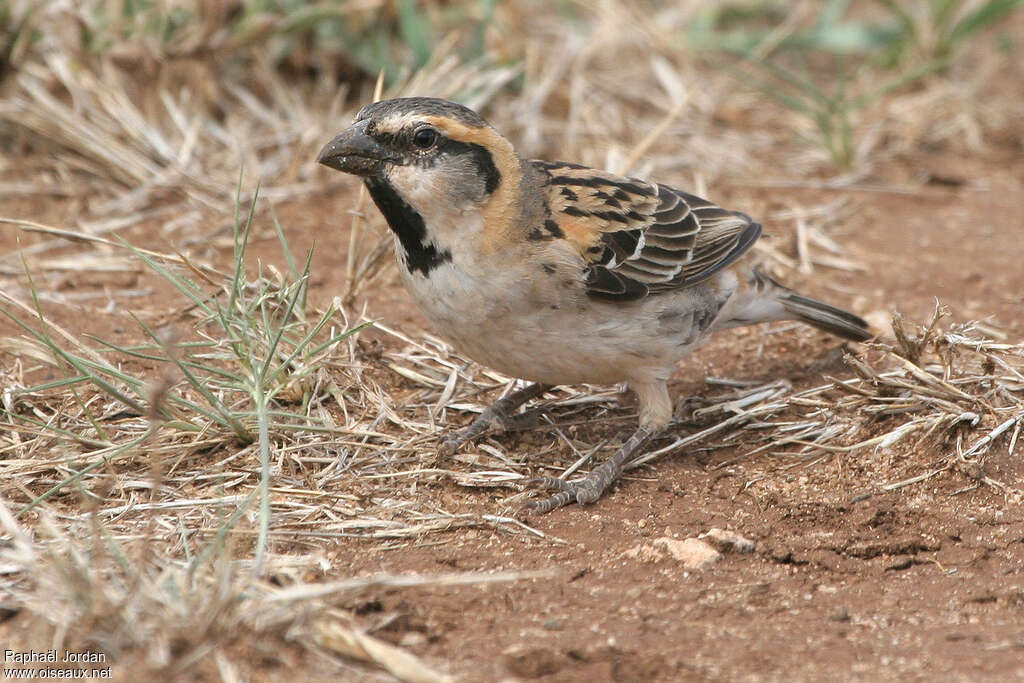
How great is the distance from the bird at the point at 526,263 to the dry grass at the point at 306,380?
447mm

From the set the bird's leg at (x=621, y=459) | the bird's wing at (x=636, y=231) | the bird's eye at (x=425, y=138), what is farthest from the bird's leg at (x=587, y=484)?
the bird's eye at (x=425, y=138)

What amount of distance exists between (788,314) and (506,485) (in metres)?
2.22

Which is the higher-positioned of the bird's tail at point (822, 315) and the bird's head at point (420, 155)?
the bird's head at point (420, 155)

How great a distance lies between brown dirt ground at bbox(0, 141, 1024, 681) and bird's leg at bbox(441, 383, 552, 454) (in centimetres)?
11

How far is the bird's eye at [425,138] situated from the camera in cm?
546

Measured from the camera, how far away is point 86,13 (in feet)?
28.9

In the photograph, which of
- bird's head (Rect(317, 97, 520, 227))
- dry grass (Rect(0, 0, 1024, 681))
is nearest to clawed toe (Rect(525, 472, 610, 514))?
dry grass (Rect(0, 0, 1024, 681))

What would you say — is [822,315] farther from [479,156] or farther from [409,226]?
[409,226]

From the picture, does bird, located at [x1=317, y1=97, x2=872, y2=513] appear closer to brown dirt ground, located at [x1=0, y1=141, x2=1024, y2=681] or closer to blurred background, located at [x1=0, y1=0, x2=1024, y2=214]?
brown dirt ground, located at [x1=0, y1=141, x2=1024, y2=681]

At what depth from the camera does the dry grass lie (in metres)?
4.04

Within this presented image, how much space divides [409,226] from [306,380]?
40.1 inches

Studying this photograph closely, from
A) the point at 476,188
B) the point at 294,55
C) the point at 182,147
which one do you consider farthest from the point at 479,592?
the point at 294,55

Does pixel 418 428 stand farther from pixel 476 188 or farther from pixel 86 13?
pixel 86 13

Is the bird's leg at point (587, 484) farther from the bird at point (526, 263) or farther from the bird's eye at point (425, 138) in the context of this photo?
the bird's eye at point (425, 138)
